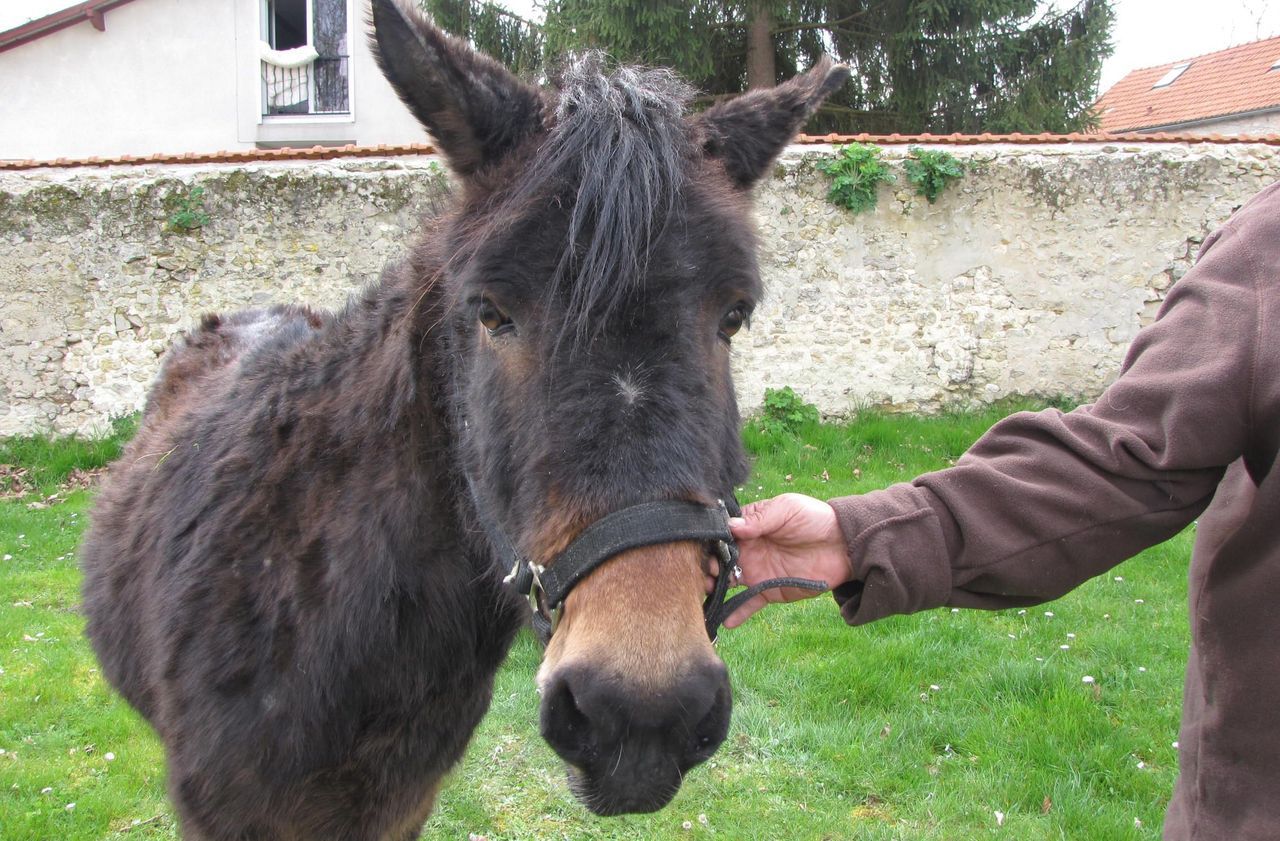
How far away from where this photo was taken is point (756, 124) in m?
2.12

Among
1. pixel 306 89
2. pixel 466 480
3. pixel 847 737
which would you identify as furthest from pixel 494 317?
pixel 306 89

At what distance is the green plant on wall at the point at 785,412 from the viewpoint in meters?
8.59

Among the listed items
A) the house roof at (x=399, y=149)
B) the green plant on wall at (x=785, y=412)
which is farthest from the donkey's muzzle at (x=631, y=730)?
the house roof at (x=399, y=149)

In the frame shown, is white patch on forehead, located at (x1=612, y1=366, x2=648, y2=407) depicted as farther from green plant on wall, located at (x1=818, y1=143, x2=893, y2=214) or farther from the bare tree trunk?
the bare tree trunk

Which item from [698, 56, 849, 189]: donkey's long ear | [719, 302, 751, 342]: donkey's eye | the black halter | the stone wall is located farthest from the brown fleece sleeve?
the stone wall

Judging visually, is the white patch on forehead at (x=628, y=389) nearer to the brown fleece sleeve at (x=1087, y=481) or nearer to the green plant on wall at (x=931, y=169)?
the brown fleece sleeve at (x=1087, y=481)

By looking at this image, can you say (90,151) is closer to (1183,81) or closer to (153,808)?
(153,808)

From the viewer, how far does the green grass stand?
3.44 m

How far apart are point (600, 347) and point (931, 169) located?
26.8ft

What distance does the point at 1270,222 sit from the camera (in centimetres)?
150

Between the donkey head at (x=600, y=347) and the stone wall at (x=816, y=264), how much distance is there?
6819 millimetres

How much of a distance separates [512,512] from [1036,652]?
387cm

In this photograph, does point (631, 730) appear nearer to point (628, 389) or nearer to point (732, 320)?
point (628, 389)

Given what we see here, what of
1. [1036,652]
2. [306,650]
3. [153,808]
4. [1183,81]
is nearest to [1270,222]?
[306,650]
